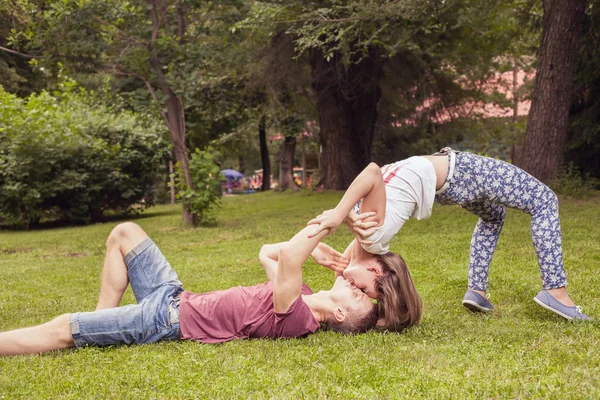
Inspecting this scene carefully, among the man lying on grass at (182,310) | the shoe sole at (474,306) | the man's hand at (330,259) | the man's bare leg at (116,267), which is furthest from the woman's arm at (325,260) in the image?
the shoe sole at (474,306)

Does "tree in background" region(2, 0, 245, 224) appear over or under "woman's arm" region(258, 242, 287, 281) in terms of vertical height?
over

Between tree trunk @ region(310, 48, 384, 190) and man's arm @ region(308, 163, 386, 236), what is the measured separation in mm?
15809

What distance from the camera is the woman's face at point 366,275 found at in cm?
458

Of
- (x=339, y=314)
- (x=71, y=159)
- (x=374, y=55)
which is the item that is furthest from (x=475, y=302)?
(x=71, y=159)

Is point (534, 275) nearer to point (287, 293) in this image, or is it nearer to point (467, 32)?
point (287, 293)

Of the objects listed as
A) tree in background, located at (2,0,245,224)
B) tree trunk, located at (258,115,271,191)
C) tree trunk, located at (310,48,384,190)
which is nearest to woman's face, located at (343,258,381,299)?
tree in background, located at (2,0,245,224)

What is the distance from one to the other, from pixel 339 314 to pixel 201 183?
32.7 ft

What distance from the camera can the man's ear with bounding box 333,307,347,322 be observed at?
4.64 metres

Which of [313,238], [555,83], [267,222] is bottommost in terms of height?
[267,222]

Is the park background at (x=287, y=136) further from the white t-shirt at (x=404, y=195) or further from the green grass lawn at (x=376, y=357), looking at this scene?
the white t-shirt at (x=404, y=195)

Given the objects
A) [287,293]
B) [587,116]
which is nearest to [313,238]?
[287,293]

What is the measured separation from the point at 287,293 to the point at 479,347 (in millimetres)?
1279

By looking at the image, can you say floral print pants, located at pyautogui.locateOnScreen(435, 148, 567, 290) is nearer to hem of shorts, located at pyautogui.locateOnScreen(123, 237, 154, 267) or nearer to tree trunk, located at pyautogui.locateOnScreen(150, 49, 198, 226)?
hem of shorts, located at pyautogui.locateOnScreen(123, 237, 154, 267)

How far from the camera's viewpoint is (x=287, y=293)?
14.0ft
